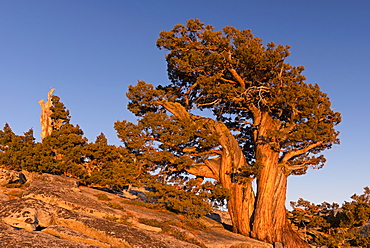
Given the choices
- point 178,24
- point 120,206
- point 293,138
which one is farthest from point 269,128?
point 120,206

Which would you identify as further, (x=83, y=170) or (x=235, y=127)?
(x=235, y=127)

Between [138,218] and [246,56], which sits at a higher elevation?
[246,56]

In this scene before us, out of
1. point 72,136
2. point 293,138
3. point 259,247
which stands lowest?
point 259,247

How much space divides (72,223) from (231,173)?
14.2m

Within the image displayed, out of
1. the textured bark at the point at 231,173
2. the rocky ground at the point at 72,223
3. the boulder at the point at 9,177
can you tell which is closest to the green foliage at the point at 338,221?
the textured bark at the point at 231,173

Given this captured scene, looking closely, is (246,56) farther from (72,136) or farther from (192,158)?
(72,136)

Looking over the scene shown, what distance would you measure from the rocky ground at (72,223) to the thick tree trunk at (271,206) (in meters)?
3.13

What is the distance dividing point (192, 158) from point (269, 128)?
244 inches

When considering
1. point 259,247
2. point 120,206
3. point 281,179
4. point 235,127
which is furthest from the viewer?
point 235,127

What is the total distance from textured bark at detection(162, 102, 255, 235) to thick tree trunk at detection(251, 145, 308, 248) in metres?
0.77

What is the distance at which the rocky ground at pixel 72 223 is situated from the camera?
9.09 meters

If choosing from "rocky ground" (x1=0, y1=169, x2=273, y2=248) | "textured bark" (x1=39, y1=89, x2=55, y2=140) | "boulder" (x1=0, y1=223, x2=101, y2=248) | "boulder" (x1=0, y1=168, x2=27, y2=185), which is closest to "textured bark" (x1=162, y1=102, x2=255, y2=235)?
"rocky ground" (x1=0, y1=169, x2=273, y2=248)

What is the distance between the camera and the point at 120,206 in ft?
56.5

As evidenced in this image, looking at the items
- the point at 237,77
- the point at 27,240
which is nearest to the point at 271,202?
the point at 237,77
